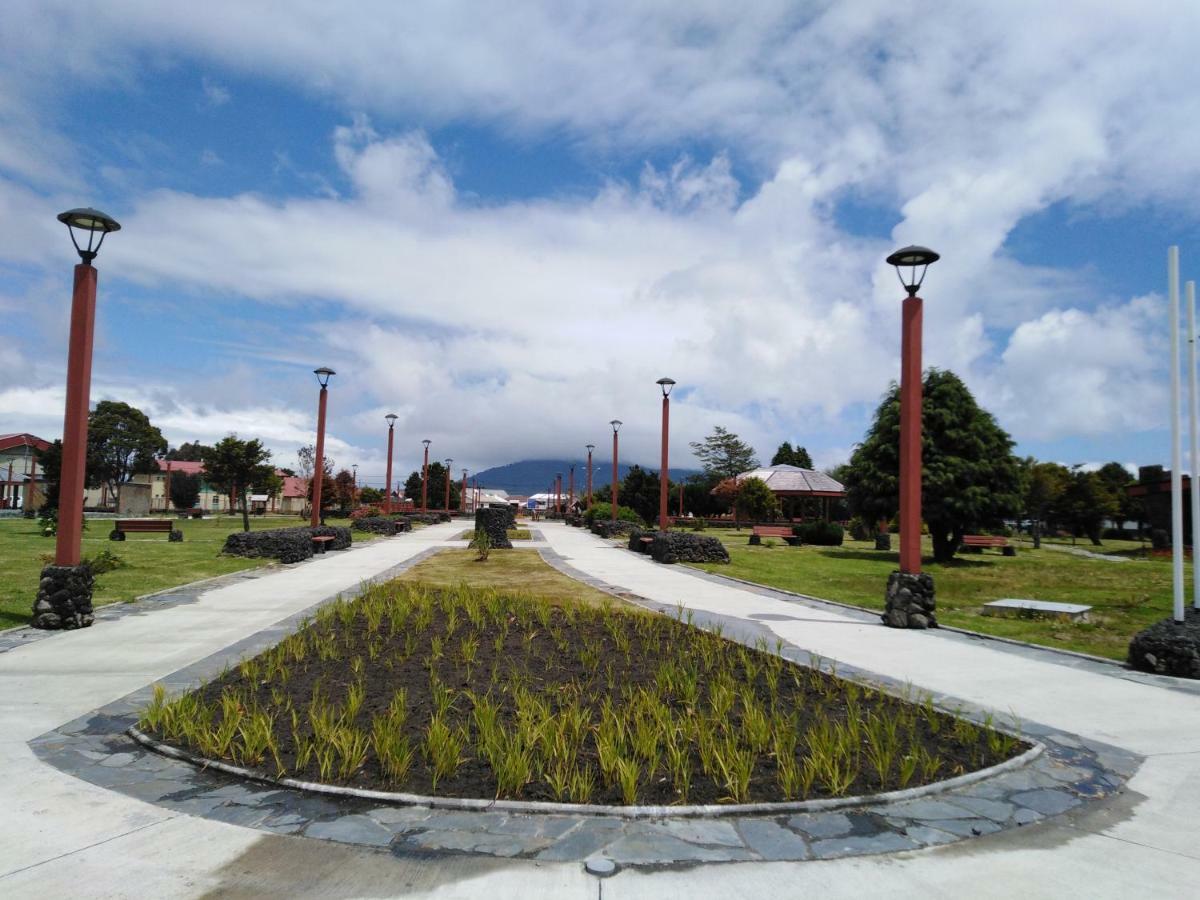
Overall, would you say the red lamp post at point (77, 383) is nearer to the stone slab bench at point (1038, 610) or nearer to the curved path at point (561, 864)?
the curved path at point (561, 864)

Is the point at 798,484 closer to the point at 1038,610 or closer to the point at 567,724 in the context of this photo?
the point at 1038,610

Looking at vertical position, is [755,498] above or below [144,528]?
above

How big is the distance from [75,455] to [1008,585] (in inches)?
633

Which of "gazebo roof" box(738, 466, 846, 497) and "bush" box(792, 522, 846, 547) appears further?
"gazebo roof" box(738, 466, 846, 497)

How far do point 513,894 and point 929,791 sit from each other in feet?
7.70

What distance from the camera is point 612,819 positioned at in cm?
352

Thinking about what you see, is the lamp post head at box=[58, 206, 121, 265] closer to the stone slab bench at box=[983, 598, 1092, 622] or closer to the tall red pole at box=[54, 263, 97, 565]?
the tall red pole at box=[54, 263, 97, 565]

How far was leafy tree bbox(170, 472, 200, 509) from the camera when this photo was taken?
7662 centimetres

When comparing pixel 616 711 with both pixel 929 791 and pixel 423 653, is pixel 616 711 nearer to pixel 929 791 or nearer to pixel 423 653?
pixel 929 791

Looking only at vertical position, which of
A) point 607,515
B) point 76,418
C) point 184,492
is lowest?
point 607,515

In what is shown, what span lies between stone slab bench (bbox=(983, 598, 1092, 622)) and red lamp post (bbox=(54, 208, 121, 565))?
12.1 metres

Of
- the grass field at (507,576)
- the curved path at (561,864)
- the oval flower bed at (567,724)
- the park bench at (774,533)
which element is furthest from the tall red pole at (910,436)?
the park bench at (774,533)

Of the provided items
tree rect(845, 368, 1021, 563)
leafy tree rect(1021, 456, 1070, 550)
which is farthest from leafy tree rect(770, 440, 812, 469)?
tree rect(845, 368, 1021, 563)

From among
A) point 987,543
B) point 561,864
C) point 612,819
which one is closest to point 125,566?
point 612,819
